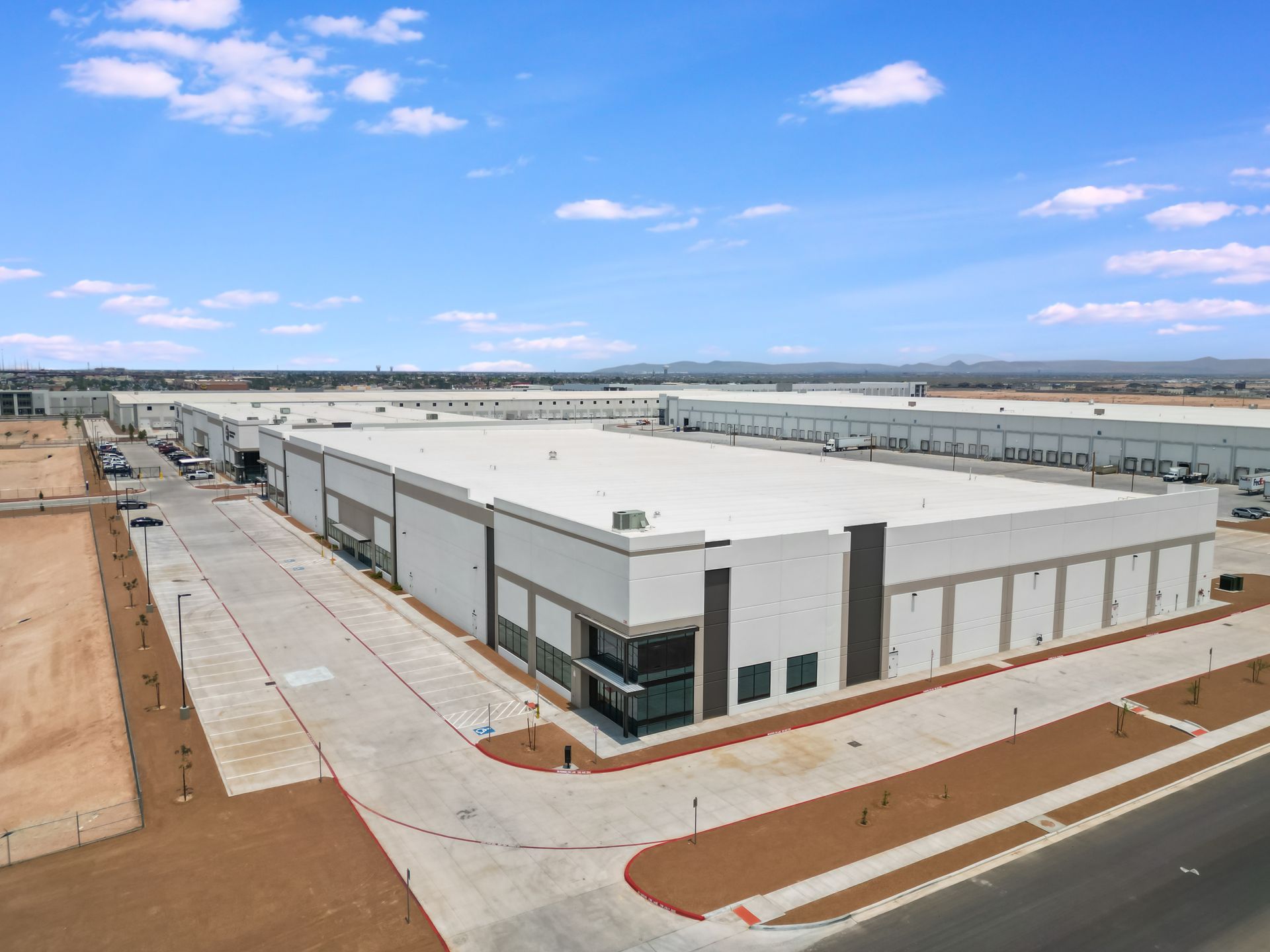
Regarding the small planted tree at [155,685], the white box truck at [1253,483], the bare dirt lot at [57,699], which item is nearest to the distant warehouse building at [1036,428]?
the white box truck at [1253,483]

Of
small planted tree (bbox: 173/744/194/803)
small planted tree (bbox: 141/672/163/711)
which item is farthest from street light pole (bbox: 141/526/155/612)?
small planted tree (bbox: 173/744/194/803)

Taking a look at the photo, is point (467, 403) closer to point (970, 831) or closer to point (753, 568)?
point (753, 568)

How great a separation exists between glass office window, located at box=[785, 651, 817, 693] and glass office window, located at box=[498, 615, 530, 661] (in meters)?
12.8

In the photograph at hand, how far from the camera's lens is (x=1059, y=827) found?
93.8 feet

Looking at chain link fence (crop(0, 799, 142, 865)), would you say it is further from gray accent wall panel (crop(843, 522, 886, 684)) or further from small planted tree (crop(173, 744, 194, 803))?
gray accent wall panel (crop(843, 522, 886, 684))

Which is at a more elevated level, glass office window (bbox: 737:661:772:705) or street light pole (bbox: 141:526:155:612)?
glass office window (bbox: 737:661:772:705)

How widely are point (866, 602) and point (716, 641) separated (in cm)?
880

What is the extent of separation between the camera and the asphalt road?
2280 cm

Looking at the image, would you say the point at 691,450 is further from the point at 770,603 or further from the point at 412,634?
the point at 770,603

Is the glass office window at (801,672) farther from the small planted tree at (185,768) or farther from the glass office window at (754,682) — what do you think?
the small planted tree at (185,768)

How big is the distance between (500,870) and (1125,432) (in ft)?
350

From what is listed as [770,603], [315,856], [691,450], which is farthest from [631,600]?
[691,450]

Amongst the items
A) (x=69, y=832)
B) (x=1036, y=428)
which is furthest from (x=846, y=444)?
(x=69, y=832)

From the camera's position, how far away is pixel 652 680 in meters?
35.7
